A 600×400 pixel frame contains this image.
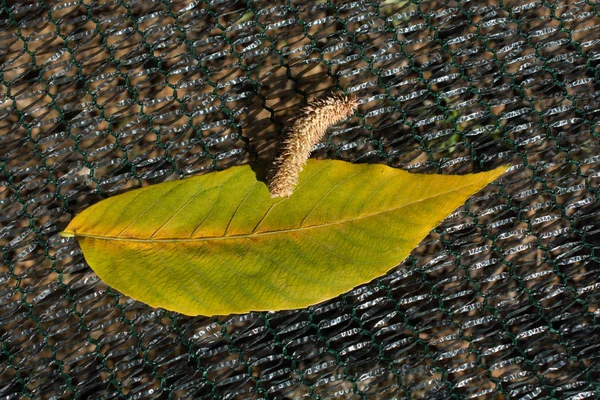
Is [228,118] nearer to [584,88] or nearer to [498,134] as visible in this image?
[498,134]

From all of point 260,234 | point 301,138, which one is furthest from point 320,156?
point 260,234

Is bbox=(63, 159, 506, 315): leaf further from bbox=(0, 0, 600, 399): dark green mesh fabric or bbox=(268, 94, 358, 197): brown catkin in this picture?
bbox=(0, 0, 600, 399): dark green mesh fabric

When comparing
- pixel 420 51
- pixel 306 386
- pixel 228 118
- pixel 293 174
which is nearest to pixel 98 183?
pixel 228 118

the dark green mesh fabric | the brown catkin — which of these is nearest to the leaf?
the brown catkin

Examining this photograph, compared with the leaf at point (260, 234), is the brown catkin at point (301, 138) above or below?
above

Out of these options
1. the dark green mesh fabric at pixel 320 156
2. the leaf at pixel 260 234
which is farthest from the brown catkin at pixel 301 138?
the dark green mesh fabric at pixel 320 156

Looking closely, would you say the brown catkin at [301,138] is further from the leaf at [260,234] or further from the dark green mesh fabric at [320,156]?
the dark green mesh fabric at [320,156]
